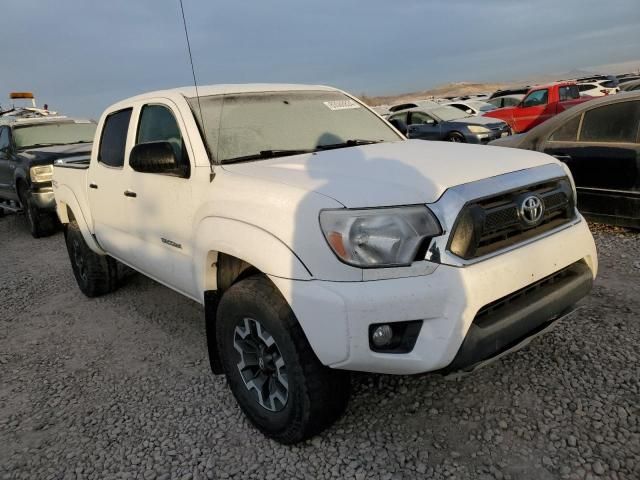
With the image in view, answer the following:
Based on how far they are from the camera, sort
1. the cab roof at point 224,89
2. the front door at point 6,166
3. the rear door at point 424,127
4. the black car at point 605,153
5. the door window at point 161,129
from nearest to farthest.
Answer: the door window at point 161,129, the cab roof at point 224,89, the black car at point 605,153, the front door at point 6,166, the rear door at point 424,127

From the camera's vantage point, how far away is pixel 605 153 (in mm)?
5289

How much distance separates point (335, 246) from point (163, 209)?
1.55 metres

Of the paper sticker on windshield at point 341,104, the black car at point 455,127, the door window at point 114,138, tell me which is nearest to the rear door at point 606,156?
the paper sticker on windshield at point 341,104

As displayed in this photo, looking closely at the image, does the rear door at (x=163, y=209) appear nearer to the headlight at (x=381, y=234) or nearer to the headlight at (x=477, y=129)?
the headlight at (x=381, y=234)

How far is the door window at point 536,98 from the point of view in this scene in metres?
13.8

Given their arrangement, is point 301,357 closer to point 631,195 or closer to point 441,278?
point 441,278

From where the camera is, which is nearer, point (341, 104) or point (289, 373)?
point (289, 373)

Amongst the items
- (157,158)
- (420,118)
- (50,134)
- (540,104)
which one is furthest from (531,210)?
(540,104)

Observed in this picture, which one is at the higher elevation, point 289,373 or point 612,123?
point 612,123

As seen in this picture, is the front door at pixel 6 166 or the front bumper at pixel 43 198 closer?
the front bumper at pixel 43 198

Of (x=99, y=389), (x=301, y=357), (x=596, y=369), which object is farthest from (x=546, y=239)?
(x=99, y=389)

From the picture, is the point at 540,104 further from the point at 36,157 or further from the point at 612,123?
the point at 36,157

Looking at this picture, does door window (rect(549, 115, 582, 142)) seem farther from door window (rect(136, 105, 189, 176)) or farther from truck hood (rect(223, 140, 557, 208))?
door window (rect(136, 105, 189, 176))

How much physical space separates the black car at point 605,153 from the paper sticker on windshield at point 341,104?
2287 millimetres
